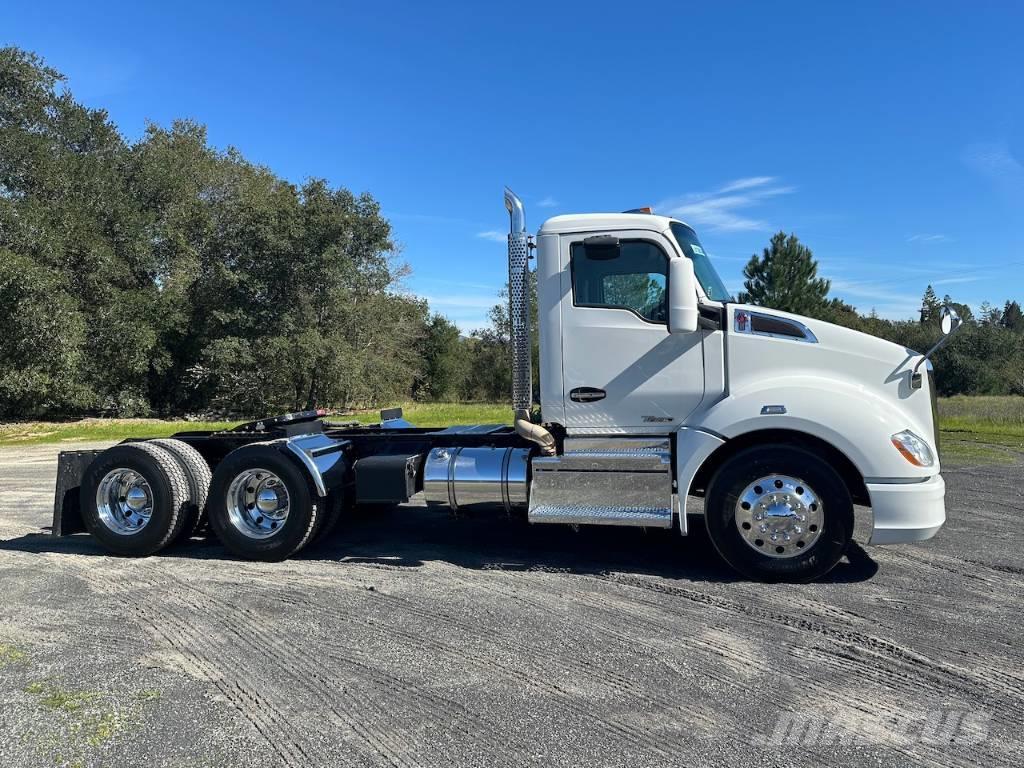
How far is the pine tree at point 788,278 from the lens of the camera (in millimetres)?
46281

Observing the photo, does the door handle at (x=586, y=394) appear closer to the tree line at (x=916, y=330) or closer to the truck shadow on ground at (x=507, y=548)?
the truck shadow on ground at (x=507, y=548)

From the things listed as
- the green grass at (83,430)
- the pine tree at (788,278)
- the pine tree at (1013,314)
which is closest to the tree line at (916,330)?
the pine tree at (788,278)

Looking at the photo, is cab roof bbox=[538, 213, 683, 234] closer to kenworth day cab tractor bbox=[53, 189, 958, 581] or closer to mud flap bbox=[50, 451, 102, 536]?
kenworth day cab tractor bbox=[53, 189, 958, 581]

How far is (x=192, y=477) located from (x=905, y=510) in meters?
6.02

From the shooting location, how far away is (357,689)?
351 cm

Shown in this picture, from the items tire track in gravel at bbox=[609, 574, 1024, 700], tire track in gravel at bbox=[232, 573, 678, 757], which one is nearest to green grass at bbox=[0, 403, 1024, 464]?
tire track in gravel at bbox=[609, 574, 1024, 700]

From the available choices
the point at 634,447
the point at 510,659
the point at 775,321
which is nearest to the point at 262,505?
the point at 510,659

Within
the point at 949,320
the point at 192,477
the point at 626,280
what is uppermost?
the point at 626,280

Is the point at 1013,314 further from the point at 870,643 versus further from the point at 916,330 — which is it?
the point at 870,643

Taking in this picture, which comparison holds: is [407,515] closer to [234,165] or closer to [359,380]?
[359,380]

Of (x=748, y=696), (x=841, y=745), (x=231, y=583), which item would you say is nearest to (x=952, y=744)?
(x=841, y=745)

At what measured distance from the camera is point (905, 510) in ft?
16.1

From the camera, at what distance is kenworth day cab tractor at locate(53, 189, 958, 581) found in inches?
198

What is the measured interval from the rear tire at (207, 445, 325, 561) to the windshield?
12.5 feet
